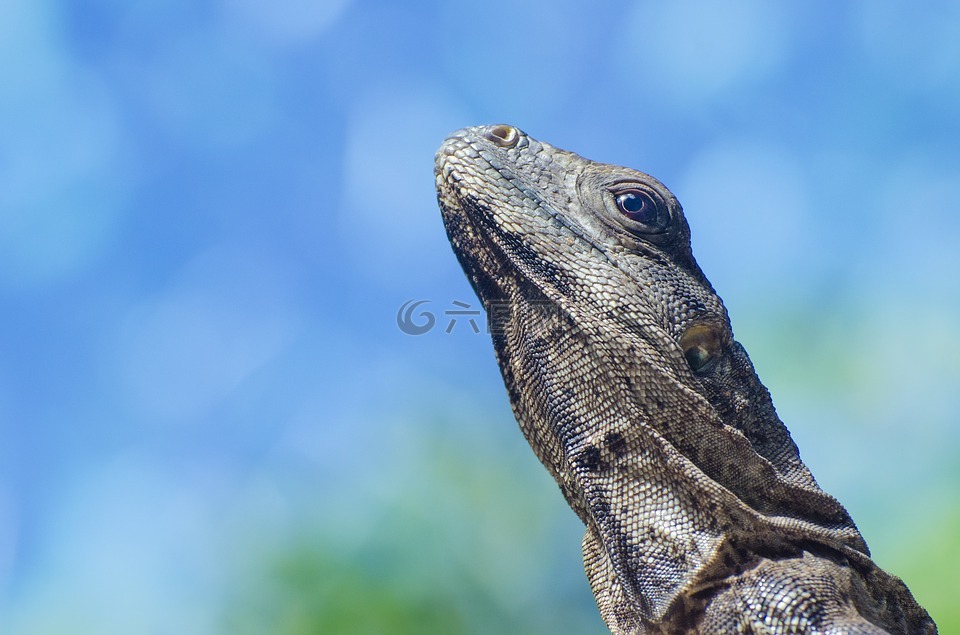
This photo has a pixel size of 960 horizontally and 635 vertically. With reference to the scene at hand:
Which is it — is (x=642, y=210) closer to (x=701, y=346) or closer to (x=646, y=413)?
(x=701, y=346)

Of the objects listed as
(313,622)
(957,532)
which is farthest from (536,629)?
(957,532)

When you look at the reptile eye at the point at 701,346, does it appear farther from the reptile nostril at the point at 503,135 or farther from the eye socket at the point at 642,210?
the reptile nostril at the point at 503,135

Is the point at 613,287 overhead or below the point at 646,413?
overhead

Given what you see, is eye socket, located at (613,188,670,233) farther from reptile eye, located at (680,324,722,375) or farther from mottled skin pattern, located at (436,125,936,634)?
reptile eye, located at (680,324,722,375)

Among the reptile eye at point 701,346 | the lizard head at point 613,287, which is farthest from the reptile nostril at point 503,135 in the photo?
the reptile eye at point 701,346

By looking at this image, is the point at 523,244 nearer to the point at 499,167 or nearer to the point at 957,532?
the point at 499,167

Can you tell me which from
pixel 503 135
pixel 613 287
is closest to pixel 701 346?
pixel 613 287
